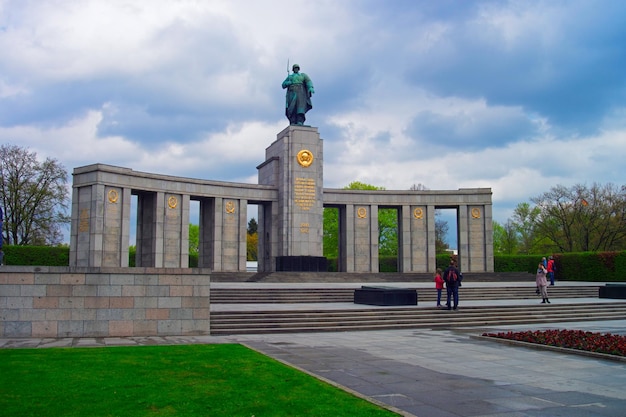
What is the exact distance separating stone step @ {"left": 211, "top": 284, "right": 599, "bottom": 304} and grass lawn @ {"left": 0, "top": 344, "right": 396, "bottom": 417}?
11381mm

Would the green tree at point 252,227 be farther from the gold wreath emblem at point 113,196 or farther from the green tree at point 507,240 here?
the gold wreath emblem at point 113,196

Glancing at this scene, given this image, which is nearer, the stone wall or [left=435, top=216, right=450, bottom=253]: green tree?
the stone wall

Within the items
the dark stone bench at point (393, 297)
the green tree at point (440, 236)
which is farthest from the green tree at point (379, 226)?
the dark stone bench at point (393, 297)

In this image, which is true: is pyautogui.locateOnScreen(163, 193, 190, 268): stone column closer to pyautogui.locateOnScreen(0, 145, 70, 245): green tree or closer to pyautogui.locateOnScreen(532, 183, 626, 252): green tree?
pyautogui.locateOnScreen(0, 145, 70, 245): green tree

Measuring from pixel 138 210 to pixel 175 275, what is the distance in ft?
82.4

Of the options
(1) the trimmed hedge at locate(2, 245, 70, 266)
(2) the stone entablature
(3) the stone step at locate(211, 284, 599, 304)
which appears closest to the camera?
(3) the stone step at locate(211, 284, 599, 304)

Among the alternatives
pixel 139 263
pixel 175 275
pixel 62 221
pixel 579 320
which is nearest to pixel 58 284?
pixel 175 275

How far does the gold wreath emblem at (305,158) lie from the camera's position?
39875 mm

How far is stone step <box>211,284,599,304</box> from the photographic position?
911 inches

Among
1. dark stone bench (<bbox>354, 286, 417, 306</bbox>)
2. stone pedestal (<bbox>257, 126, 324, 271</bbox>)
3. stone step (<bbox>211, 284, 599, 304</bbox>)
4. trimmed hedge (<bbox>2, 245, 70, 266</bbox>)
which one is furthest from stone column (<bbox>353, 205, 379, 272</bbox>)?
dark stone bench (<bbox>354, 286, 417, 306</bbox>)

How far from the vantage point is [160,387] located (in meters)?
8.41

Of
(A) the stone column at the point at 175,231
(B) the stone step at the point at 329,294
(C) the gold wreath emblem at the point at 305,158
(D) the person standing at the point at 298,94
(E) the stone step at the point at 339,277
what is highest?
(D) the person standing at the point at 298,94

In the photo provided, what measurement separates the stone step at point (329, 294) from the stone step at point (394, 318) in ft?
15.8

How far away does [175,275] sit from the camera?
52.2 ft
